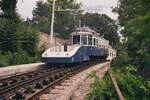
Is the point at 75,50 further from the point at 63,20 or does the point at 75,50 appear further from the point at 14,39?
the point at 63,20

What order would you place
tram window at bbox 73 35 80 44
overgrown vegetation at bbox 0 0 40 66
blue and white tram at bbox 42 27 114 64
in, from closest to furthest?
1. blue and white tram at bbox 42 27 114 64
2. tram window at bbox 73 35 80 44
3. overgrown vegetation at bbox 0 0 40 66

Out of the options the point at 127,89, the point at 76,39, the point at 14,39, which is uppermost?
the point at 14,39

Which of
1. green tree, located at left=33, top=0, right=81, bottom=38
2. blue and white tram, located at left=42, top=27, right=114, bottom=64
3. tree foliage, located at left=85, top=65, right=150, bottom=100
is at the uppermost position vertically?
green tree, located at left=33, top=0, right=81, bottom=38

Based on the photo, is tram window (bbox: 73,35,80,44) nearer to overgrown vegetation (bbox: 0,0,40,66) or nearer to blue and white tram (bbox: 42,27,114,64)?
blue and white tram (bbox: 42,27,114,64)

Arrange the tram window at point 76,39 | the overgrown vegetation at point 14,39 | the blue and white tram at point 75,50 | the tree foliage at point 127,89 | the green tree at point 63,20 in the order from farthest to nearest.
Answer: the green tree at point 63,20
the overgrown vegetation at point 14,39
the tram window at point 76,39
the blue and white tram at point 75,50
the tree foliage at point 127,89

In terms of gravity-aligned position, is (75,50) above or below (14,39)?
below

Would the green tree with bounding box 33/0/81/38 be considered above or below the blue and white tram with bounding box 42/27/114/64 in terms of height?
above

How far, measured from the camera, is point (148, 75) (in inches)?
643

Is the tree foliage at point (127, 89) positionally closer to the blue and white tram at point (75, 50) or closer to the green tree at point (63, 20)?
the blue and white tram at point (75, 50)

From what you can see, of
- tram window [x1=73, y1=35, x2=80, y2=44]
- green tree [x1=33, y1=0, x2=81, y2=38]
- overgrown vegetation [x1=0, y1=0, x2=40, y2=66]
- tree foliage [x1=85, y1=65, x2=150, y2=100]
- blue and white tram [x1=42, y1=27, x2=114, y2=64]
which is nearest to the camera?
tree foliage [x1=85, y1=65, x2=150, y2=100]

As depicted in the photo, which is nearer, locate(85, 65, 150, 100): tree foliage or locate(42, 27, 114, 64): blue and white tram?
locate(85, 65, 150, 100): tree foliage

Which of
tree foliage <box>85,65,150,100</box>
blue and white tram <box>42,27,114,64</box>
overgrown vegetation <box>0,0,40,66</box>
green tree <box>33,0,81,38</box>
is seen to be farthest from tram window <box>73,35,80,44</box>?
green tree <box>33,0,81,38</box>

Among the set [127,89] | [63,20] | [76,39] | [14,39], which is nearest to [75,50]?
[76,39]

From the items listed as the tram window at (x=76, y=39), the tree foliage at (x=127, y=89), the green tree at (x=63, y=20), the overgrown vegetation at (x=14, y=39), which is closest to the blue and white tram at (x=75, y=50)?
the tram window at (x=76, y=39)
